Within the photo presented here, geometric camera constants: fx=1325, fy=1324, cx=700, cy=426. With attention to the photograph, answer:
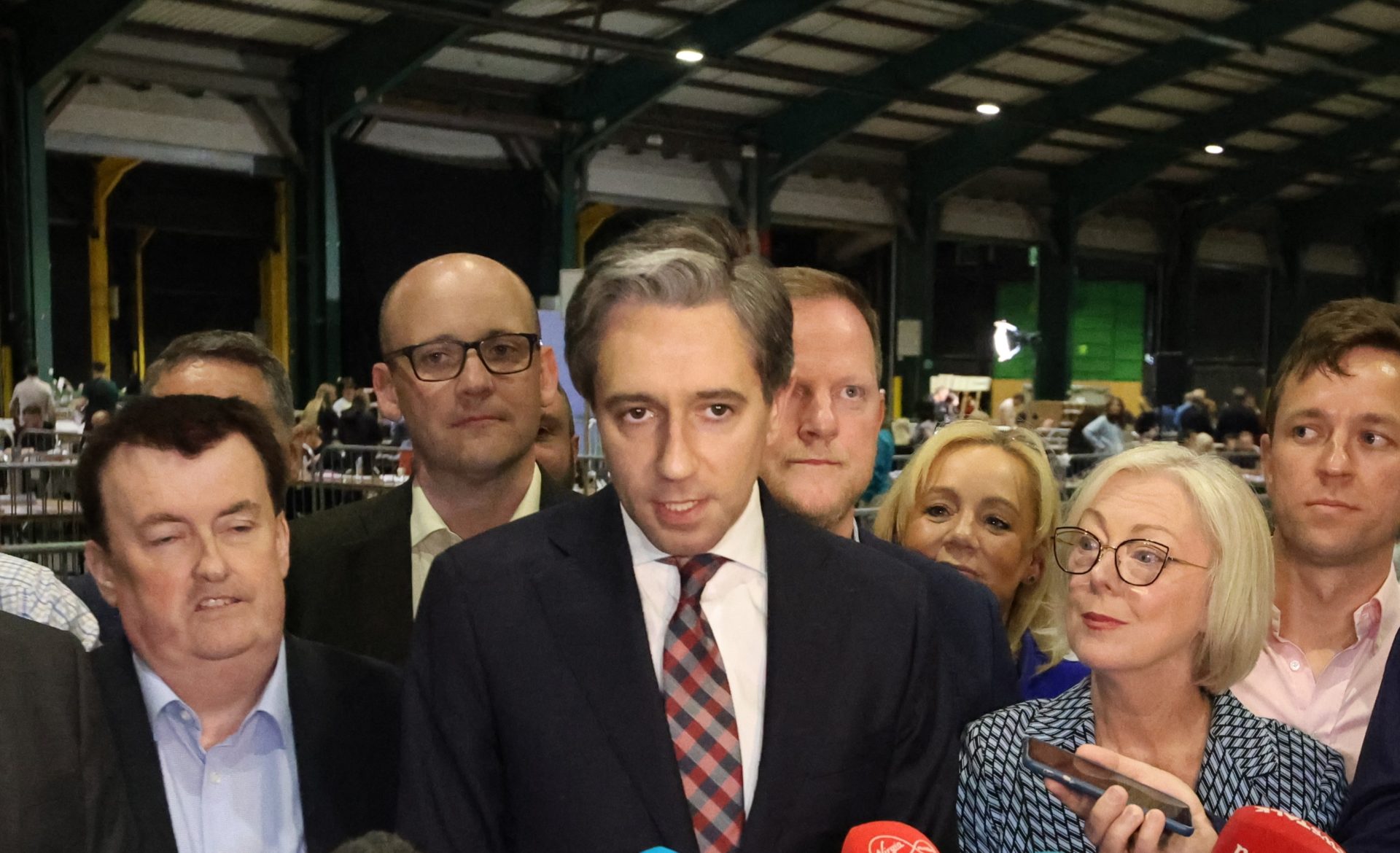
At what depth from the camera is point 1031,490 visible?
2857 millimetres

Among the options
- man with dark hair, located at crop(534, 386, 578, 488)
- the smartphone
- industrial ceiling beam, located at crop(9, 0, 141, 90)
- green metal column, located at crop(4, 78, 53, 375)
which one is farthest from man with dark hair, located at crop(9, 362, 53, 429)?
the smartphone

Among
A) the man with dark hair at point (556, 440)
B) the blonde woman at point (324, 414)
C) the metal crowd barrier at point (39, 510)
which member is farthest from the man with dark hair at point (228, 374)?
the blonde woman at point (324, 414)

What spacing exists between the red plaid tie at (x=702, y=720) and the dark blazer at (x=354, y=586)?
876 mm

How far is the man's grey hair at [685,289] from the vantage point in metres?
1.59

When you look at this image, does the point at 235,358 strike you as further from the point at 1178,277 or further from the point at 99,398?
the point at 1178,277

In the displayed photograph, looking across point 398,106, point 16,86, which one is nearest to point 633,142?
point 398,106

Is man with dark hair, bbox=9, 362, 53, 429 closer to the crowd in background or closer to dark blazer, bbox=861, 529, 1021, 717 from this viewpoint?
the crowd in background

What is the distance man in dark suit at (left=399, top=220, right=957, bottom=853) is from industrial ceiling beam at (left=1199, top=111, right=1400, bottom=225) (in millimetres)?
23403

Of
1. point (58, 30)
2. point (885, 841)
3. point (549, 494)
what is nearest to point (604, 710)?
point (885, 841)

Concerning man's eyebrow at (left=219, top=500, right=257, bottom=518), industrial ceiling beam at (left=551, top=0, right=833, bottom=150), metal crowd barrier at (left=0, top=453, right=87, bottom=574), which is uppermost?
industrial ceiling beam at (left=551, top=0, right=833, bottom=150)

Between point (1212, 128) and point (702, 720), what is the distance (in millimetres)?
20927

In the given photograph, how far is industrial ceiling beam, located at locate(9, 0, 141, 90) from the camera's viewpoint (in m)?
11.8

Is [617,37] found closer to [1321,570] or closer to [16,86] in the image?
[16,86]

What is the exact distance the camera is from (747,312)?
160 cm
